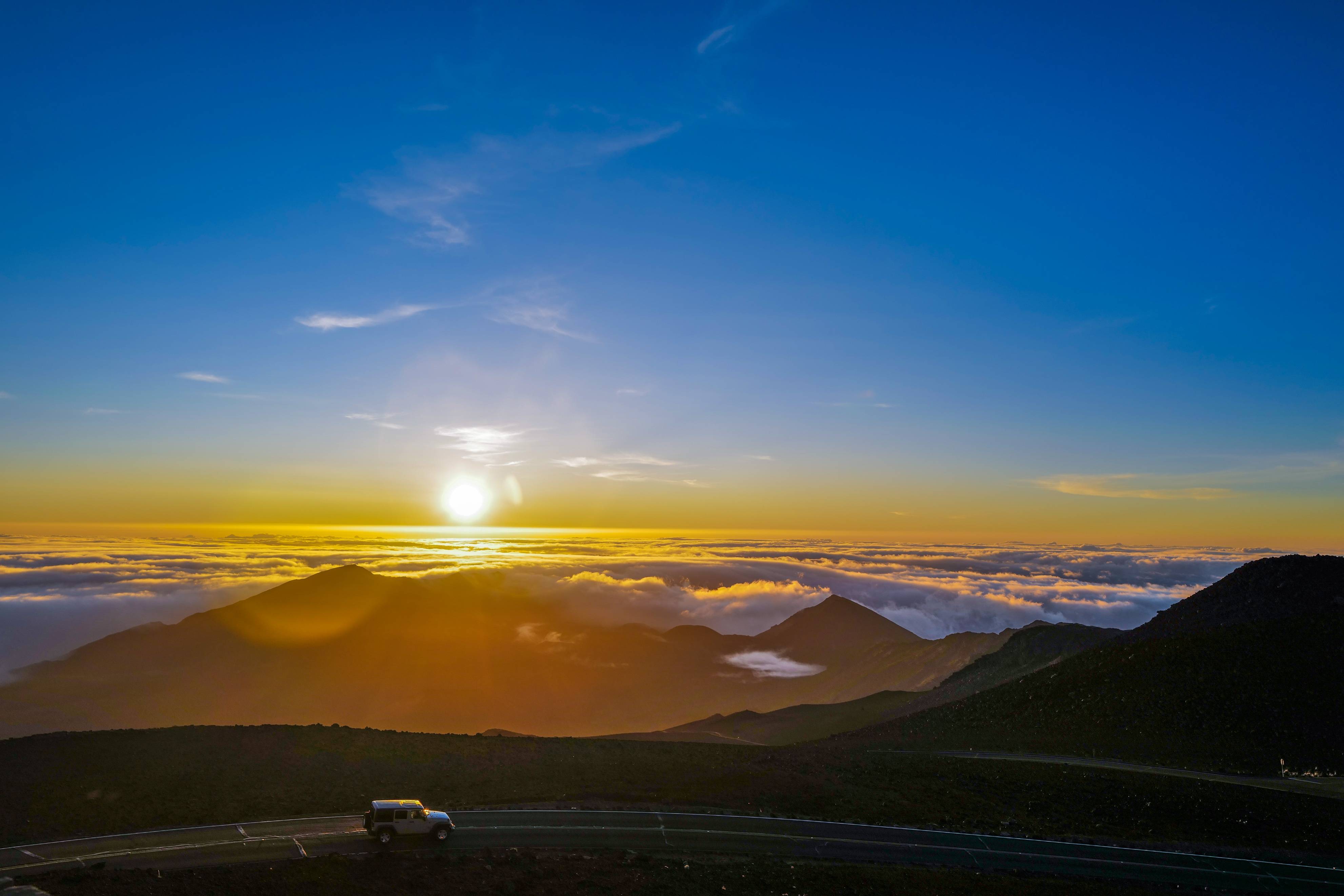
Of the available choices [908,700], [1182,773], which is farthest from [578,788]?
[908,700]

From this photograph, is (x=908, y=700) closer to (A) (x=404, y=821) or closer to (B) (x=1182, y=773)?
(B) (x=1182, y=773)

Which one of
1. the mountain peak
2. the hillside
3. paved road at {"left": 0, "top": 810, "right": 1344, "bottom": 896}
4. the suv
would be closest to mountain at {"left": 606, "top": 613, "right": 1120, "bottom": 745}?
the mountain peak

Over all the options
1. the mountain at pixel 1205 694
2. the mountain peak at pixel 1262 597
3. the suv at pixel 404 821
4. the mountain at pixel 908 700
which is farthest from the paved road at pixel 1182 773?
the suv at pixel 404 821

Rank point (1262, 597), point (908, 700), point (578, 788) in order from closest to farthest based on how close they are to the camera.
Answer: point (578, 788)
point (1262, 597)
point (908, 700)

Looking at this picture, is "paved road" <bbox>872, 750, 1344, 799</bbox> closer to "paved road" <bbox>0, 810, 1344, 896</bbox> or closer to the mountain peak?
"paved road" <bbox>0, 810, 1344, 896</bbox>

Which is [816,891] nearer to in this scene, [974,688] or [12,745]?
[12,745]

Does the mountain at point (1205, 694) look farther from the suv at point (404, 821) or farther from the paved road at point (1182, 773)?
the suv at point (404, 821)
